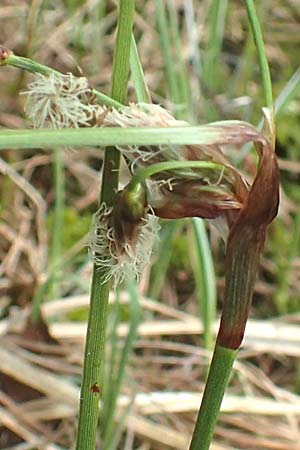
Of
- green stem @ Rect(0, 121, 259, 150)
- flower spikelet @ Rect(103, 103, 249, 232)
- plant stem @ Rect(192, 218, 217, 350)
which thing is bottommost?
plant stem @ Rect(192, 218, 217, 350)

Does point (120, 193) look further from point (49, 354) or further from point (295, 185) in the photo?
point (295, 185)

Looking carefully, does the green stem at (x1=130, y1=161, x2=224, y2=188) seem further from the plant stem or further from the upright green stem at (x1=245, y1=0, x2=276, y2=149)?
the plant stem

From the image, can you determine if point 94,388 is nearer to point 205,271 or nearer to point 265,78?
point 265,78

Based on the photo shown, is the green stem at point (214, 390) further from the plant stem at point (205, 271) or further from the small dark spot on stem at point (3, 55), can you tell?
the plant stem at point (205, 271)

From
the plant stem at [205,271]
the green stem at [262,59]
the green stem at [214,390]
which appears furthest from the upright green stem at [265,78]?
the plant stem at [205,271]

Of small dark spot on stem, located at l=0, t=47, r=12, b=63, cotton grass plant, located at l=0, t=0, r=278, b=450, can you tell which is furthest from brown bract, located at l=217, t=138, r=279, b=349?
small dark spot on stem, located at l=0, t=47, r=12, b=63
